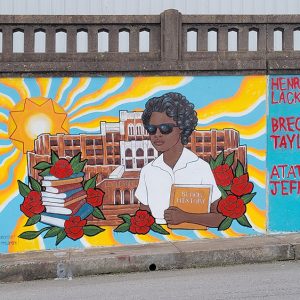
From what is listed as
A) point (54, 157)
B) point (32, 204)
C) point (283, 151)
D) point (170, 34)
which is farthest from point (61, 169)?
point (283, 151)

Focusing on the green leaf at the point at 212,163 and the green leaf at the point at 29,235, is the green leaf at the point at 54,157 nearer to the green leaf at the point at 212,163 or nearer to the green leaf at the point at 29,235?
the green leaf at the point at 29,235

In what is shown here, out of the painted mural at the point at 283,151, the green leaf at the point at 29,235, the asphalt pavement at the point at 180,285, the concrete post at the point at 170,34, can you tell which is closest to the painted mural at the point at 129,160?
the green leaf at the point at 29,235

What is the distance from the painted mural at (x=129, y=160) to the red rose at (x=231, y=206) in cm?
2

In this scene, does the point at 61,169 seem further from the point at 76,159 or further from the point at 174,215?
the point at 174,215

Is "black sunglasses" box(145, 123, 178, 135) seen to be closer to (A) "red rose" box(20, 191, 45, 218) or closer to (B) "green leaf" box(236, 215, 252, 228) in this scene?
(B) "green leaf" box(236, 215, 252, 228)

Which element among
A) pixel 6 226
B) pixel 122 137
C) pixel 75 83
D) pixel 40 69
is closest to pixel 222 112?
pixel 122 137

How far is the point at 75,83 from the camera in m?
8.53

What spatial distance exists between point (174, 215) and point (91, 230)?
133 cm

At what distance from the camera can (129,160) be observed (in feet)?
28.4

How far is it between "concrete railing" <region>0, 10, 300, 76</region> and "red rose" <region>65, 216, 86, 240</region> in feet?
7.49

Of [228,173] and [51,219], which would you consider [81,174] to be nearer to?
[51,219]

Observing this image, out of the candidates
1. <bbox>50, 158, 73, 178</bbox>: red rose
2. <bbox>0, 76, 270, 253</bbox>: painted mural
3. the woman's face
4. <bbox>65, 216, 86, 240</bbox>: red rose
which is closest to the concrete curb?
<bbox>65, 216, 86, 240</bbox>: red rose

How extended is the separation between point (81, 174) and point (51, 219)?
838mm

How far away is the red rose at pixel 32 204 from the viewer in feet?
27.9
